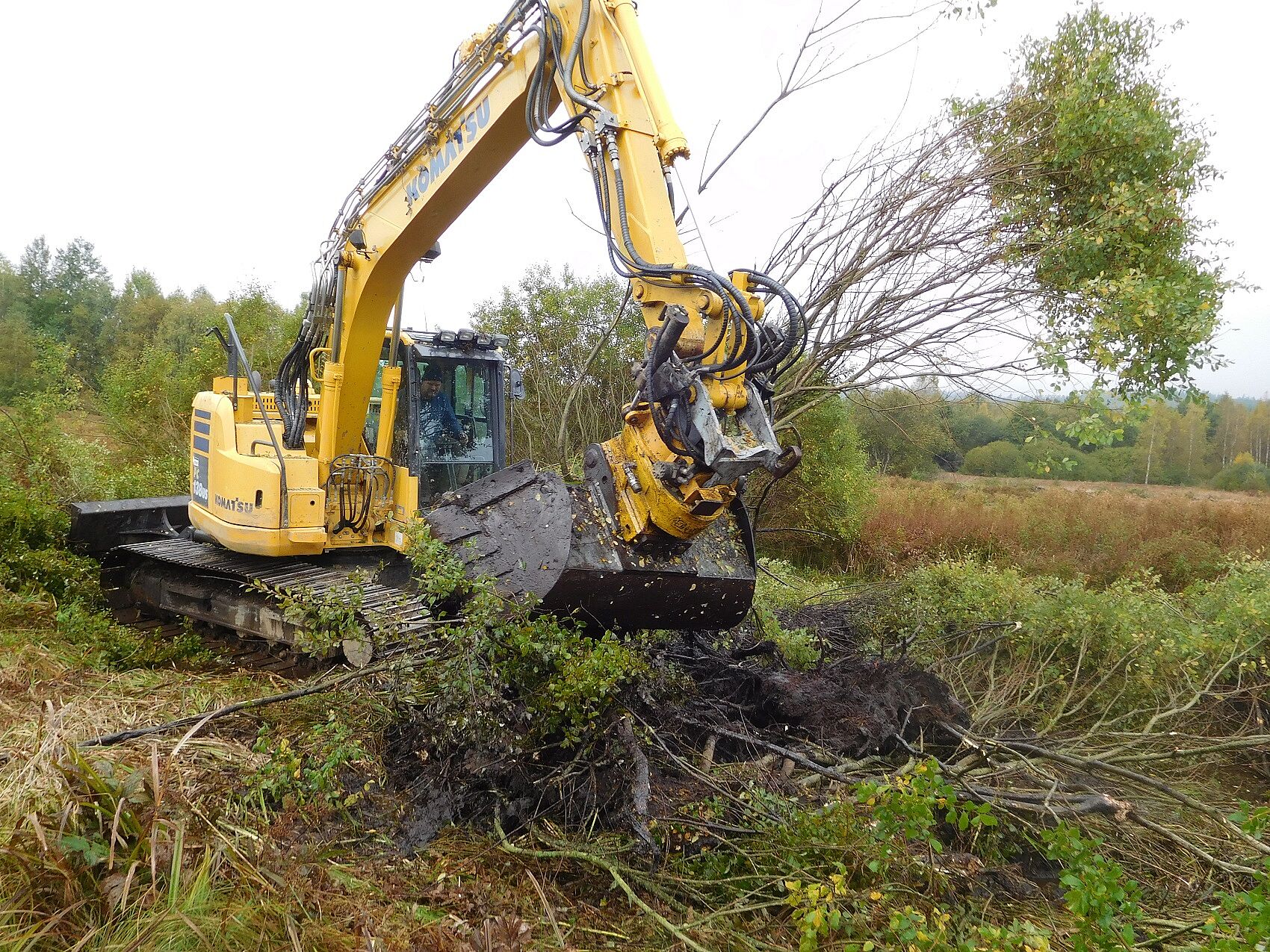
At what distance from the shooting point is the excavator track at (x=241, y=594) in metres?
4.99

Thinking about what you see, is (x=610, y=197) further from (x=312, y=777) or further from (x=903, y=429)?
(x=903, y=429)

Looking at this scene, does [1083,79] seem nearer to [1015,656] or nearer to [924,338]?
[924,338]

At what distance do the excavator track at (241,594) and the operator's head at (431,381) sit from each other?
1.31 m

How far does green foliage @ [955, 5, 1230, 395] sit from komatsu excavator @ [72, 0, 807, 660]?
2.69 m

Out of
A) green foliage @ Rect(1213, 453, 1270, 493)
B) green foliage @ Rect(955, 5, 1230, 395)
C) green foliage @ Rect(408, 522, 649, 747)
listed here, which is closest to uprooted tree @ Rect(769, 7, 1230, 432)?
green foliage @ Rect(955, 5, 1230, 395)

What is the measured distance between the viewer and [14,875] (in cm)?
244

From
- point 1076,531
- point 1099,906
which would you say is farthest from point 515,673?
point 1076,531

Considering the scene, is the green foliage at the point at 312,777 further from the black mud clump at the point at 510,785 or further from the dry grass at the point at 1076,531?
the dry grass at the point at 1076,531

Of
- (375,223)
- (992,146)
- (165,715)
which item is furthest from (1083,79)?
(165,715)

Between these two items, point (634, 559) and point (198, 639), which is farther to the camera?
point (198, 639)

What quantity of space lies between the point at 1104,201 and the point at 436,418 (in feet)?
16.9

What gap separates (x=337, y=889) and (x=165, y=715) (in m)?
2.01

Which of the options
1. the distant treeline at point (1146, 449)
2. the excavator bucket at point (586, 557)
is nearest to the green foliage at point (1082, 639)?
the excavator bucket at point (586, 557)

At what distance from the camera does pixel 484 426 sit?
6371mm
